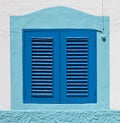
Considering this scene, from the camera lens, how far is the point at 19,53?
5.84 meters

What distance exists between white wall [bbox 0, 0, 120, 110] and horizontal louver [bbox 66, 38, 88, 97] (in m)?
0.42

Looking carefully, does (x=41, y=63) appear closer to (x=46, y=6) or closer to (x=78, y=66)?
(x=78, y=66)

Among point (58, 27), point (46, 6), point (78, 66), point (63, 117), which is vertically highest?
point (46, 6)

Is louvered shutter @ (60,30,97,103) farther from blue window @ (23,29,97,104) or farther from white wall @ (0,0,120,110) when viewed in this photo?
white wall @ (0,0,120,110)

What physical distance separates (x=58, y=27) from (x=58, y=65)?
2.00 ft

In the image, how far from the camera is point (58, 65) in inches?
231

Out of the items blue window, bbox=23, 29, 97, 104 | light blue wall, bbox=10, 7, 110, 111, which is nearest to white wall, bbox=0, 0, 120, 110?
light blue wall, bbox=10, 7, 110, 111

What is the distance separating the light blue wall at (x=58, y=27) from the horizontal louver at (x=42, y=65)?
209mm

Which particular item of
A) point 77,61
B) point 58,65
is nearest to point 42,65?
point 58,65

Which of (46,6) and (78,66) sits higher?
(46,6)

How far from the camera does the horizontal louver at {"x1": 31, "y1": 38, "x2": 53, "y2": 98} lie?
5.88 meters
